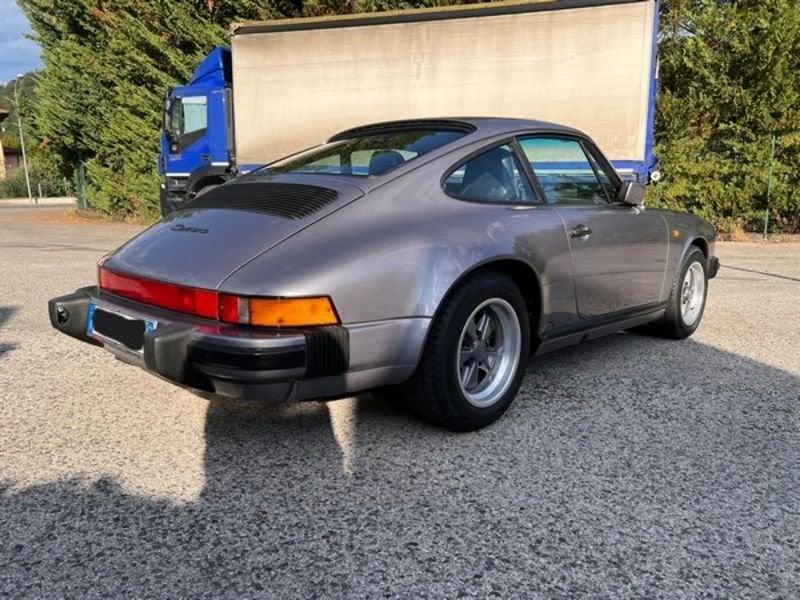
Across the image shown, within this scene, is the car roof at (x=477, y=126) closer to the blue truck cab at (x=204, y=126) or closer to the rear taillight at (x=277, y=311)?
the rear taillight at (x=277, y=311)

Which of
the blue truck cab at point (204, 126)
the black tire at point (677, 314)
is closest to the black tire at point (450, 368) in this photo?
the black tire at point (677, 314)

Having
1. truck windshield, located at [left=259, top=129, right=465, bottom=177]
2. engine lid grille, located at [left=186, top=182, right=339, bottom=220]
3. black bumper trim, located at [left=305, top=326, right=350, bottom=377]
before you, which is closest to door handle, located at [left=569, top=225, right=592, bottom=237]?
truck windshield, located at [left=259, top=129, right=465, bottom=177]

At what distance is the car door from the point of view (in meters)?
3.67

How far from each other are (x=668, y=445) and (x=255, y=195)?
7.37 ft

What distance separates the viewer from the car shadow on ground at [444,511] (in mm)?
2121

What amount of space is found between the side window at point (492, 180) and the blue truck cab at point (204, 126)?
8.78 meters

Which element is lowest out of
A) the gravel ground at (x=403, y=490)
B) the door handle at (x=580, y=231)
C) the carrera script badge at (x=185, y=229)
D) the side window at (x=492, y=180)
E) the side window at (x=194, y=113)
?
the gravel ground at (x=403, y=490)

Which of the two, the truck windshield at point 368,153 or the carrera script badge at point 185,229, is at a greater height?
the truck windshield at point 368,153

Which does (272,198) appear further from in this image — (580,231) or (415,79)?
(415,79)

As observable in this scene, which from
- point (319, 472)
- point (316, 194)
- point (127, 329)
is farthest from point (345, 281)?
point (127, 329)

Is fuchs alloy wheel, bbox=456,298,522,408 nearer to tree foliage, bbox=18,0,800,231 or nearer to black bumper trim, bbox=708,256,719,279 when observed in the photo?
black bumper trim, bbox=708,256,719,279

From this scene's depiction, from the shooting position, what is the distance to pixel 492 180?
3.46 metres

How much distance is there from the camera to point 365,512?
98.7 inches

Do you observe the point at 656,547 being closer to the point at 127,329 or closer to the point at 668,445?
the point at 668,445
